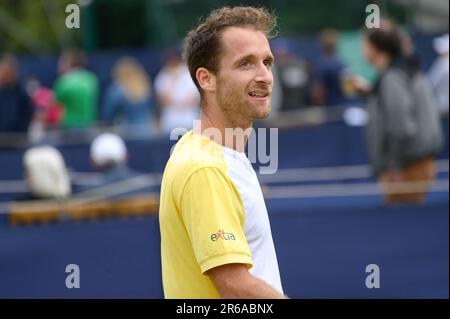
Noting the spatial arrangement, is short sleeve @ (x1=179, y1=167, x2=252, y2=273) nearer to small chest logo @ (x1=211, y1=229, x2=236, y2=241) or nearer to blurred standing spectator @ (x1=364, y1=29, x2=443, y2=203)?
small chest logo @ (x1=211, y1=229, x2=236, y2=241)

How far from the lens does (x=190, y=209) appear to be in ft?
11.1

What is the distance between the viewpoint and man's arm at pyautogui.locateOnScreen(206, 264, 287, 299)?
130 inches

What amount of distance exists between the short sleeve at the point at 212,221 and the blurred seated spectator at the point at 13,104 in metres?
11.2

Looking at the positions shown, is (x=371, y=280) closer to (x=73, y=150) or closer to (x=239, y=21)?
(x=239, y=21)

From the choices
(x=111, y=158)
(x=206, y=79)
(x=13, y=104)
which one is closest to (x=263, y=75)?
(x=206, y=79)

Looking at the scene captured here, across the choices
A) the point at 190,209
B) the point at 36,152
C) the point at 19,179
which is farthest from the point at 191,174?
the point at 19,179

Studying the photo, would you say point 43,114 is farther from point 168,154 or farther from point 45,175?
point 45,175

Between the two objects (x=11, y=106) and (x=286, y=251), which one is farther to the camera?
(x=11, y=106)

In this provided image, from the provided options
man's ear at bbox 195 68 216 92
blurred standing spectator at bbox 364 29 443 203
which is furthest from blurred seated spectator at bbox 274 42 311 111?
man's ear at bbox 195 68 216 92

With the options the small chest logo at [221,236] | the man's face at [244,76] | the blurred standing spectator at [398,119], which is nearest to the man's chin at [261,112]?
the man's face at [244,76]

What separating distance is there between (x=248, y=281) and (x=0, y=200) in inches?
357

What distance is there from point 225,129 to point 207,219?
1.49 feet
